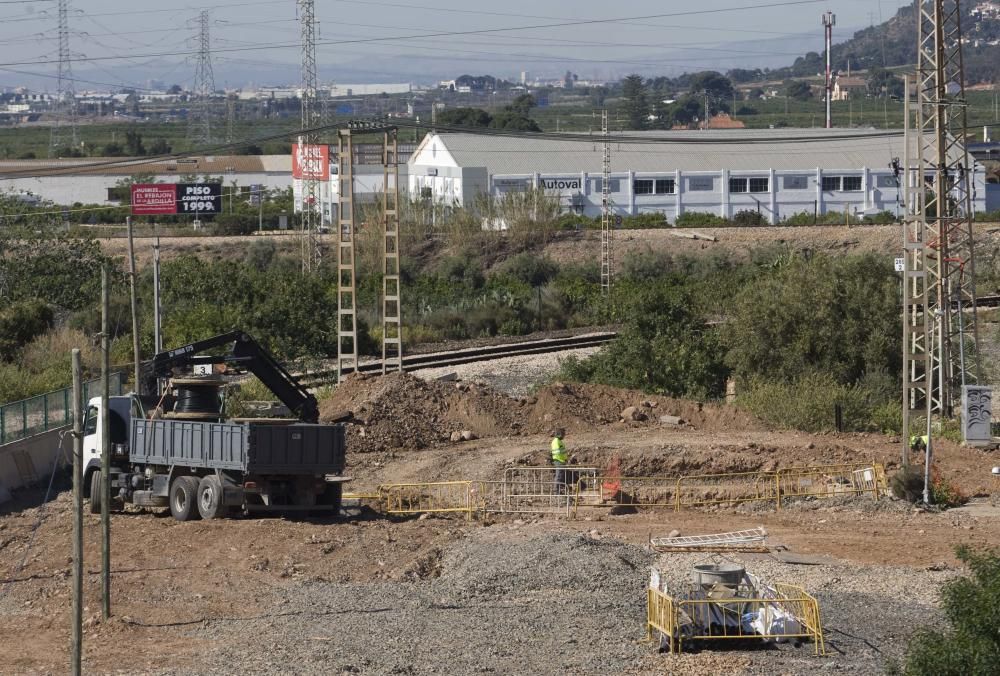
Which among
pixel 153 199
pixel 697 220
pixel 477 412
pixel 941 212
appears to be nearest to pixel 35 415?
pixel 477 412

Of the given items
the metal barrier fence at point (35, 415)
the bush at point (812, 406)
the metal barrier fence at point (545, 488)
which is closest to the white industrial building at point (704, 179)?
the bush at point (812, 406)

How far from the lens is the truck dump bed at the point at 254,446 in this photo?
24.1 m

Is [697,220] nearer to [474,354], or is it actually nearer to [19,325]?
[474,354]

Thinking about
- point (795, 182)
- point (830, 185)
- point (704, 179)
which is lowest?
point (830, 185)

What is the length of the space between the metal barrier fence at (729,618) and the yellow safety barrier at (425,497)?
986 cm

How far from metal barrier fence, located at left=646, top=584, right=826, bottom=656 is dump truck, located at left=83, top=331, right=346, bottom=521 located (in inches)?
347

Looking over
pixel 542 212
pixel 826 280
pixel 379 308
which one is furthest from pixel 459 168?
pixel 826 280

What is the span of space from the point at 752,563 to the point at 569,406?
48.5 ft

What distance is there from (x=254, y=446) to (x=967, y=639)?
13981 mm

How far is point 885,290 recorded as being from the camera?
1602 inches

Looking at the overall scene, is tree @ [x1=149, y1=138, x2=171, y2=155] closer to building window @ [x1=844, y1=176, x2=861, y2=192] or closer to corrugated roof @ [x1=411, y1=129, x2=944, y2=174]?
corrugated roof @ [x1=411, y1=129, x2=944, y2=174]

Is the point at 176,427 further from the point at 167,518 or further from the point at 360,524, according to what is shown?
the point at 360,524

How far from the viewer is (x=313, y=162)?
7031cm

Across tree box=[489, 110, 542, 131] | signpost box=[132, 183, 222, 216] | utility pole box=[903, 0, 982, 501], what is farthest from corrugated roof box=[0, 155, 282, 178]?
utility pole box=[903, 0, 982, 501]
